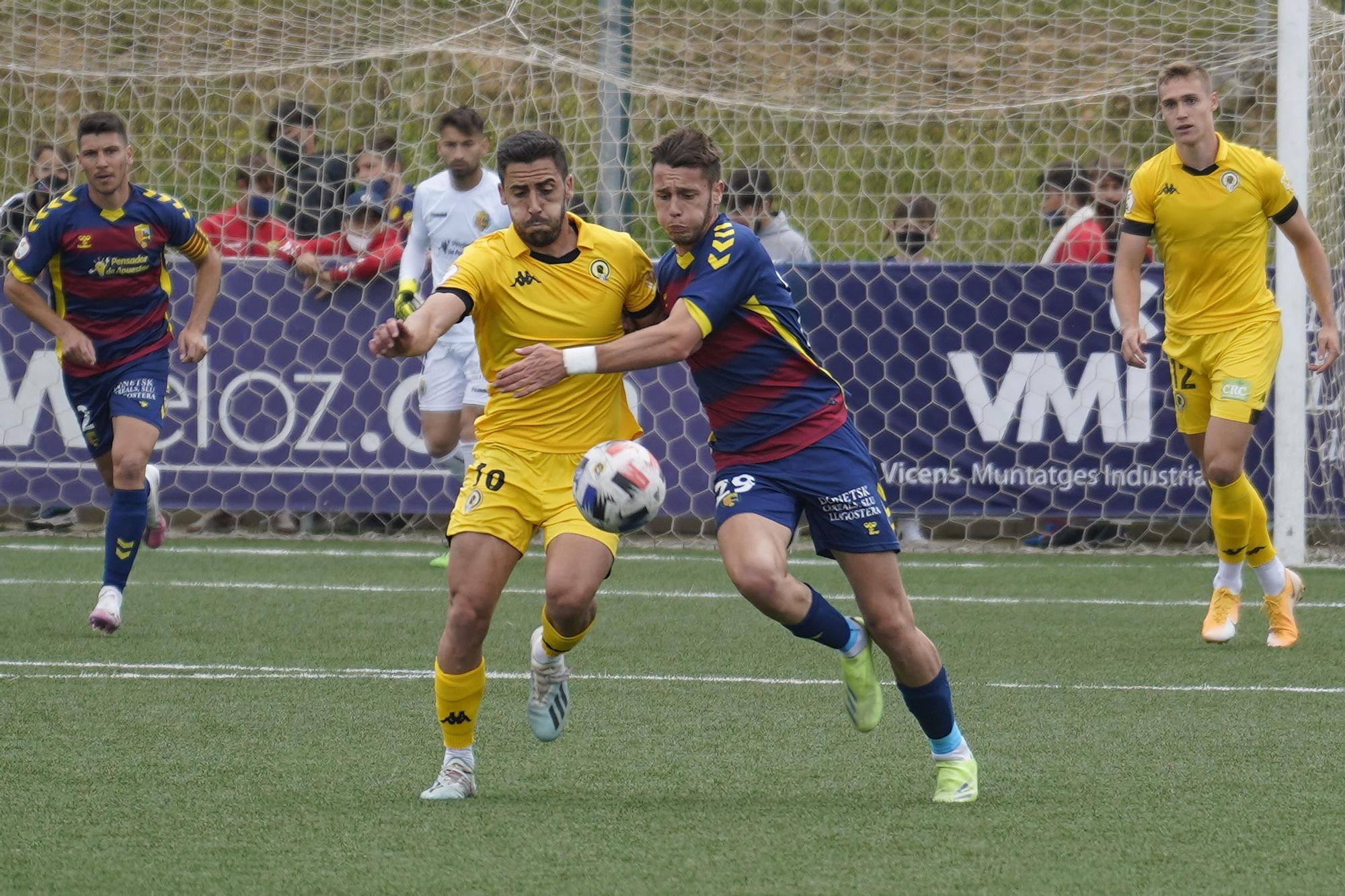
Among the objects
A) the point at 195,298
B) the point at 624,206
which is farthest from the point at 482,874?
the point at 624,206

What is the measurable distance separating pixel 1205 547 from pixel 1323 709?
16.4 ft

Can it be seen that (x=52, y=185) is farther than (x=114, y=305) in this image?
Yes

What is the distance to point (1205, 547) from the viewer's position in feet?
35.7

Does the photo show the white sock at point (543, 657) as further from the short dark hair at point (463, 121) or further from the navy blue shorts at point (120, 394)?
the short dark hair at point (463, 121)

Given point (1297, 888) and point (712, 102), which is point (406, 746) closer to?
point (1297, 888)

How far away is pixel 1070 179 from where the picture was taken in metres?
11.8

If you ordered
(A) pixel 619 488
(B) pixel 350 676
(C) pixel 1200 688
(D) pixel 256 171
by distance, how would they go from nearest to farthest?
1. (A) pixel 619 488
2. (C) pixel 1200 688
3. (B) pixel 350 676
4. (D) pixel 256 171

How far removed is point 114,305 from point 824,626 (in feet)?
13.6

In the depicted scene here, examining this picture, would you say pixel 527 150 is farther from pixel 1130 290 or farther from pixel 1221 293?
pixel 1221 293

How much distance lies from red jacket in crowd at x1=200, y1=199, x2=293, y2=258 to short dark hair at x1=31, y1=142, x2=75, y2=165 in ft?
3.37

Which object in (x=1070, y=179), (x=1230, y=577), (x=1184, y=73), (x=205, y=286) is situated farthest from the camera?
(x=1070, y=179)

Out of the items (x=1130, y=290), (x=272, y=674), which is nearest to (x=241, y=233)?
(x=272, y=674)

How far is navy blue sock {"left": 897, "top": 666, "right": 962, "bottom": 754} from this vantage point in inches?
187

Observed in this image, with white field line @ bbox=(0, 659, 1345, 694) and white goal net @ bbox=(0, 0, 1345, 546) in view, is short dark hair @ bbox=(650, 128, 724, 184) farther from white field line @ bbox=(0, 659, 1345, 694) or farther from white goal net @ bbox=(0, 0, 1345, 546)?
white goal net @ bbox=(0, 0, 1345, 546)
